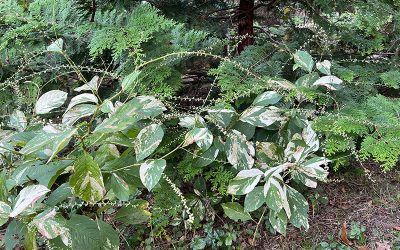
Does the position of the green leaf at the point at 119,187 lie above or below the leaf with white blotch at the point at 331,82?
below

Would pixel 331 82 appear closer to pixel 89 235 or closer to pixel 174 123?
pixel 174 123

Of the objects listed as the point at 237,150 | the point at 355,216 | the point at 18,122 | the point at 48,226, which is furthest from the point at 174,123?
the point at 355,216

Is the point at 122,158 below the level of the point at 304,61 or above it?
below

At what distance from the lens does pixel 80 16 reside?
6.34 ft

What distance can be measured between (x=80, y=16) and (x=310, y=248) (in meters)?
1.63

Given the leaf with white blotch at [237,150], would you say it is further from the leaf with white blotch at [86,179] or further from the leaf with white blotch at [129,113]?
the leaf with white blotch at [86,179]

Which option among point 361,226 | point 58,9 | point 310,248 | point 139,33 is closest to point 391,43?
point 361,226

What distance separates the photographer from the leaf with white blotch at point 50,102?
1422mm

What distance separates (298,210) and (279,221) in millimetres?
97

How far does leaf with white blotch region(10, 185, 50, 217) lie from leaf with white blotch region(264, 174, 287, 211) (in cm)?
85

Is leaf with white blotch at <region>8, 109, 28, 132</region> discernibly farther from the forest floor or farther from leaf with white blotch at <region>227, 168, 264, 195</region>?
the forest floor

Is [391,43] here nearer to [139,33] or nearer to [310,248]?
[310,248]

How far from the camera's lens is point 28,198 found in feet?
3.71

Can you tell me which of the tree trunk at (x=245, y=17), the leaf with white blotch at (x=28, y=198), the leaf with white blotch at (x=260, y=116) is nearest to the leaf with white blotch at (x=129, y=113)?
the leaf with white blotch at (x=28, y=198)
